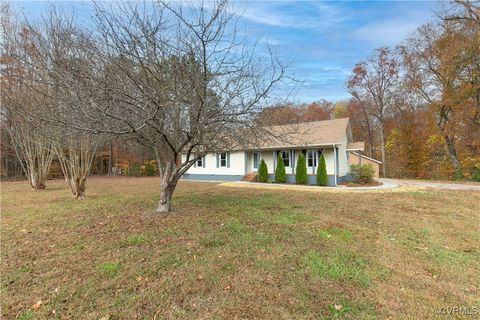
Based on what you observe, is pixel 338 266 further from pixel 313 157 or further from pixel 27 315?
pixel 313 157

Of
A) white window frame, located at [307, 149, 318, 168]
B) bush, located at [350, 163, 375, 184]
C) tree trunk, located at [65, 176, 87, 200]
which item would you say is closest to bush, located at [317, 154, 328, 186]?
white window frame, located at [307, 149, 318, 168]

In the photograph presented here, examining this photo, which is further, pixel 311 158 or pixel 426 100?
pixel 426 100

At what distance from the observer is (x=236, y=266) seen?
3559mm

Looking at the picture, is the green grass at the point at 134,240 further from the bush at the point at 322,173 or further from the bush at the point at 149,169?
the bush at the point at 149,169

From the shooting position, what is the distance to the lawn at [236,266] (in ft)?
8.75

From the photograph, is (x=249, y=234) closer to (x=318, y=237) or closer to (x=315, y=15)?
(x=318, y=237)

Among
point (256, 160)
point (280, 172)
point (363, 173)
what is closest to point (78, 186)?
point (280, 172)

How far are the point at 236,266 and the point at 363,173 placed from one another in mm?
13198

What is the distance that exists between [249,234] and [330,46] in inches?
291

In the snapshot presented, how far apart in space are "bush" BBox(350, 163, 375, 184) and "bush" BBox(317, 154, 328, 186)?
1971 mm

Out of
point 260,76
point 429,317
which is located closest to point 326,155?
point 260,76

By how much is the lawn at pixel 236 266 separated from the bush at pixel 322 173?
25.8 ft

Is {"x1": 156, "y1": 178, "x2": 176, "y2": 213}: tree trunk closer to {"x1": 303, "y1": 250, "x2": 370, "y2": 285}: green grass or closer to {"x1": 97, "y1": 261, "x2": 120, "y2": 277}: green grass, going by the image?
{"x1": 97, "y1": 261, "x2": 120, "y2": 277}: green grass

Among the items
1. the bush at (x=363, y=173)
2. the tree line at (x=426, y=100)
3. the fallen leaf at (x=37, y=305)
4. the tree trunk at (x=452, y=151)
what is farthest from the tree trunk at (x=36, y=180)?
the tree trunk at (x=452, y=151)
